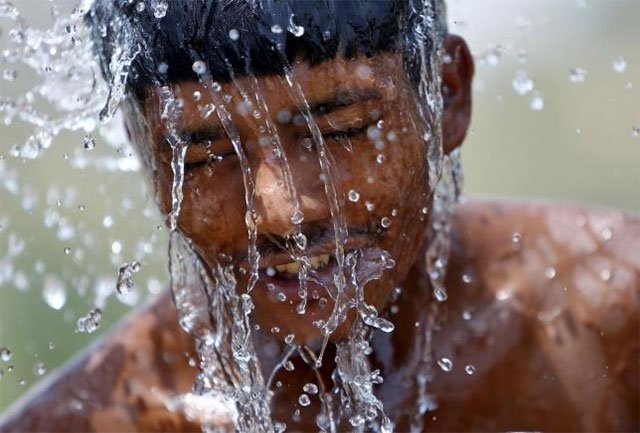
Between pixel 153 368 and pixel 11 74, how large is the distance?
20.0 inches

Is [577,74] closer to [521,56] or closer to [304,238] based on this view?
[304,238]

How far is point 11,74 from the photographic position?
199cm

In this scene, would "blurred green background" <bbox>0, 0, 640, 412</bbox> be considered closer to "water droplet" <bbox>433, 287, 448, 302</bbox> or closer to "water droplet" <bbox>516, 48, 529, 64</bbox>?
"water droplet" <bbox>516, 48, 529, 64</bbox>

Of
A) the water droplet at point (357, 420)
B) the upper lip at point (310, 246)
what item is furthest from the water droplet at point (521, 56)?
the upper lip at point (310, 246)

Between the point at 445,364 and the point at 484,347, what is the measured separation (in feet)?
0.25

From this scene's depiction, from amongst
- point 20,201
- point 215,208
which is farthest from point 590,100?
point 215,208

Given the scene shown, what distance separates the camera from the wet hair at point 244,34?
4.90 ft

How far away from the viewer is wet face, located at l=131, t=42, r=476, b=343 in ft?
5.05

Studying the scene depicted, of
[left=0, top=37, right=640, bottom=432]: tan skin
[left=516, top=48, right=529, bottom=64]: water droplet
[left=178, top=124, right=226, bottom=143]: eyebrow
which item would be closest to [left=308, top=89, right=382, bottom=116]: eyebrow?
[left=178, top=124, right=226, bottom=143]: eyebrow

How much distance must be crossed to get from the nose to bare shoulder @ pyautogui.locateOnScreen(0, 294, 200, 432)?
53 cm

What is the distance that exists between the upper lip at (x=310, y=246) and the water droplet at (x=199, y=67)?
0.73 ft

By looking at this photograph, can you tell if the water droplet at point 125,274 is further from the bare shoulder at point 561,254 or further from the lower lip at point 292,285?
the bare shoulder at point 561,254

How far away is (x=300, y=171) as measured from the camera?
1.55m

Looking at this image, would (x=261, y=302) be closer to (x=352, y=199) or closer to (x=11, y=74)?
(x=352, y=199)
